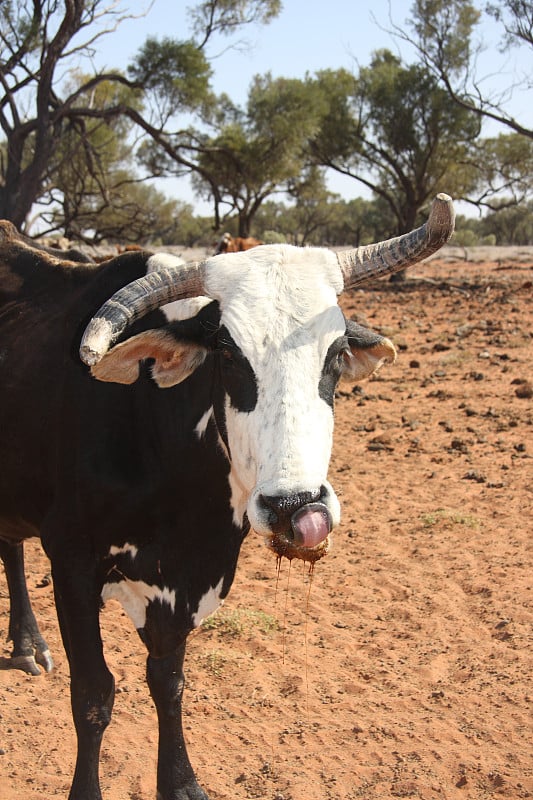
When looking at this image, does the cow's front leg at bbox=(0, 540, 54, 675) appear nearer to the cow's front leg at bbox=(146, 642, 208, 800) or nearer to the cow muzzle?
the cow's front leg at bbox=(146, 642, 208, 800)

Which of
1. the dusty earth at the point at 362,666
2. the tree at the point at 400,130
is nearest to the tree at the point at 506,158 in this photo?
the tree at the point at 400,130

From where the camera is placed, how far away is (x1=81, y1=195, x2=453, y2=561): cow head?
250cm

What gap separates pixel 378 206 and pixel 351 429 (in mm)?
44482

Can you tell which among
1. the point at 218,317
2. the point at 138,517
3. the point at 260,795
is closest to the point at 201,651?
the point at 260,795

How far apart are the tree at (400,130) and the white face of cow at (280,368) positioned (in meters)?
22.9

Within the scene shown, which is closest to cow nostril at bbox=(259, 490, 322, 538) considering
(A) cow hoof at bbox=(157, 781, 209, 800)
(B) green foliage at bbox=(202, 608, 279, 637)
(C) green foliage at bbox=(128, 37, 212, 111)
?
(A) cow hoof at bbox=(157, 781, 209, 800)

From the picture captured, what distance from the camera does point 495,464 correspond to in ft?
25.1

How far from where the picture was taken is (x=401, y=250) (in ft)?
10.7

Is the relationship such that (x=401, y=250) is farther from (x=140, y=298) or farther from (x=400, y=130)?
(x=400, y=130)

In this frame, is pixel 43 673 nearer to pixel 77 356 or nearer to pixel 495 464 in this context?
pixel 77 356

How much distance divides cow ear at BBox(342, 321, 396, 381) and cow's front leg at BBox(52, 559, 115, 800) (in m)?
1.32

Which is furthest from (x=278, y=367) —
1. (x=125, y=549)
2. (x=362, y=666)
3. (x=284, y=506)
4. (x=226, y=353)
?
(x=362, y=666)

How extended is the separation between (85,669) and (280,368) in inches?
61.4

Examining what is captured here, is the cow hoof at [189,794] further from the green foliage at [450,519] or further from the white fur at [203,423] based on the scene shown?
the green foliage at [450,519]
